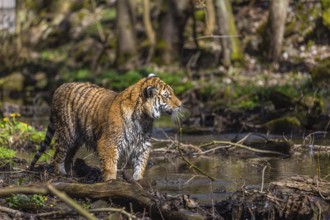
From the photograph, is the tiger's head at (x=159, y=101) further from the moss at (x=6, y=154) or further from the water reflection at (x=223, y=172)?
the moss at (x=6, y=154)

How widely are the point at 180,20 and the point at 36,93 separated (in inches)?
248

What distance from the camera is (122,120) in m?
11.2

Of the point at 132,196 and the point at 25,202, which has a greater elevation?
the point at 132,196

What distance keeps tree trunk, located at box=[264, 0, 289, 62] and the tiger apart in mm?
15724

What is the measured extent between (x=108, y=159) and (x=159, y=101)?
44.3 inches

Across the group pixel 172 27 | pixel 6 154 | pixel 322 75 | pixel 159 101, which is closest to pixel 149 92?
pixel 159 101

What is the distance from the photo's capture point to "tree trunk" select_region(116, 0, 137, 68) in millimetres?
31594

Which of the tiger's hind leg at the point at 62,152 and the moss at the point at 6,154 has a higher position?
the tiger's hind leg at the point at 62,152

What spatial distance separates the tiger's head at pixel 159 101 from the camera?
11008 mm

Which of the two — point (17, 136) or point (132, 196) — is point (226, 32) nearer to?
point (17, 136)

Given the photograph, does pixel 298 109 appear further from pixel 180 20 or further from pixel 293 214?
pixel 180 20

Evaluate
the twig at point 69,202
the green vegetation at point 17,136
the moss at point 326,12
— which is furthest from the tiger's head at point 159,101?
the moss at point 326,12

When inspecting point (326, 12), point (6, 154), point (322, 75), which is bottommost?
point (6, 154)

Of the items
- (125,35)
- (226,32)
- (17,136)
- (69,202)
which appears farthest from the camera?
(125,35)
